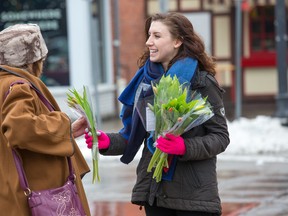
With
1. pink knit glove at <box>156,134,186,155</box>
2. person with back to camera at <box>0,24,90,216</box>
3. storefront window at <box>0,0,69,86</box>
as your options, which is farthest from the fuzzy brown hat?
storefront window at <box>0,0,69,86</box>

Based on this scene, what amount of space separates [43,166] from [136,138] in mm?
800

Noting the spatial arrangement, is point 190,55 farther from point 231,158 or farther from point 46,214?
point 231,158

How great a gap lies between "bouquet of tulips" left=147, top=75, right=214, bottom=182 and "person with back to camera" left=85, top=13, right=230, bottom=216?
6 cm

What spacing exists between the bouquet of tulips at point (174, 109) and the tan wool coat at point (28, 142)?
0.47m

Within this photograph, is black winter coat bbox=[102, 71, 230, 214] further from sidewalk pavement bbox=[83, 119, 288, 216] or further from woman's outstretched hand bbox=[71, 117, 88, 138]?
sidewalk pavement bbox=[83, 119, 288, 216]

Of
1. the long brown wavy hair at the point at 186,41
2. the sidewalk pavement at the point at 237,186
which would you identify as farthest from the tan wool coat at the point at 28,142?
the sidewalk pavement at the point at 237,186

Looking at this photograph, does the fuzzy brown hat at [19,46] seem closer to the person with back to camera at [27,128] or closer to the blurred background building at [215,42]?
the person with back to camera at [27,128]

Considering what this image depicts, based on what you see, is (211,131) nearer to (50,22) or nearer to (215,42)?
(50,22)

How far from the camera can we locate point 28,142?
12.6 ft

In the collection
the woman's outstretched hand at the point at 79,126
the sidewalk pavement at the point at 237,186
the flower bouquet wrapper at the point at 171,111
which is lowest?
the sidewalk pavement at the point at 237,186

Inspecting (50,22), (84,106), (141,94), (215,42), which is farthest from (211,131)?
(215,42)

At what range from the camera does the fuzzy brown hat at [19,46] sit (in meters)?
4.07

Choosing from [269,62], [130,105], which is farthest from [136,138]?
[269,62]

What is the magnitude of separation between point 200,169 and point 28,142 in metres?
1.02
